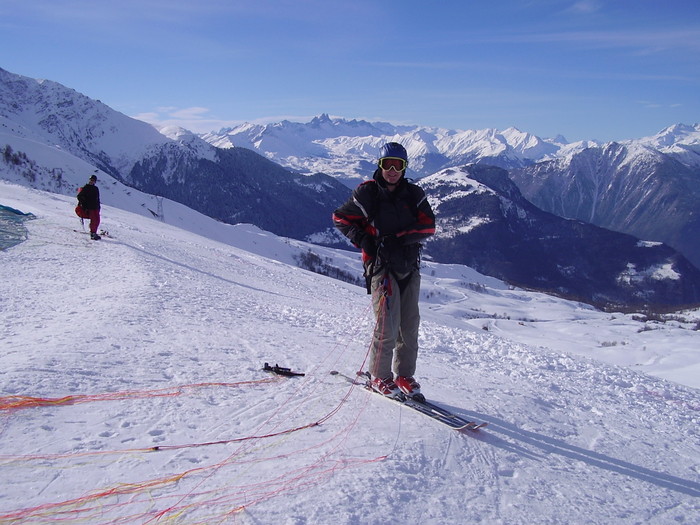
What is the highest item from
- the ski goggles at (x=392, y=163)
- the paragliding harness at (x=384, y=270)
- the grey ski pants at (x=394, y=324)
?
the ski goggles at (x=392, y=163)

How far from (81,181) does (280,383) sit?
89.3m

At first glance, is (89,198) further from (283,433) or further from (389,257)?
(283,433)

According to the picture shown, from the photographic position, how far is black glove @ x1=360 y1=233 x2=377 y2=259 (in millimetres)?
6219

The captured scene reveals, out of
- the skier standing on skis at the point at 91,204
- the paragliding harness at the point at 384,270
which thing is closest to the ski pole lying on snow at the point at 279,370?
the paragliding harness at the point at 384,270

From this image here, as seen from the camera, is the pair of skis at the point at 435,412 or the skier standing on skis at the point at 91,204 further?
the skier standing on skis at the point at 91,204

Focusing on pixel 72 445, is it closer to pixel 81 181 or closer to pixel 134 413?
pixel 134 413

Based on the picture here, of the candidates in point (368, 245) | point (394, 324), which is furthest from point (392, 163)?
point (394, 324)

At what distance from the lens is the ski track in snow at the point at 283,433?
3699mm

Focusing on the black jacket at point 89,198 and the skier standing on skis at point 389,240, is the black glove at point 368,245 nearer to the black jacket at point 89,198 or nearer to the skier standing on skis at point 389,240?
the skier standing on skis at point 389,240

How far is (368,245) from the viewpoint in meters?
6.23

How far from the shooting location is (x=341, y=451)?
465 cm

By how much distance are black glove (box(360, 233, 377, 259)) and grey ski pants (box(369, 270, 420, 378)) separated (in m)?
0.31

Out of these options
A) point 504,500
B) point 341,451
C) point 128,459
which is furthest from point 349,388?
point 128,459

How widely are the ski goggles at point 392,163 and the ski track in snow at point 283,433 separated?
3.07 meters
